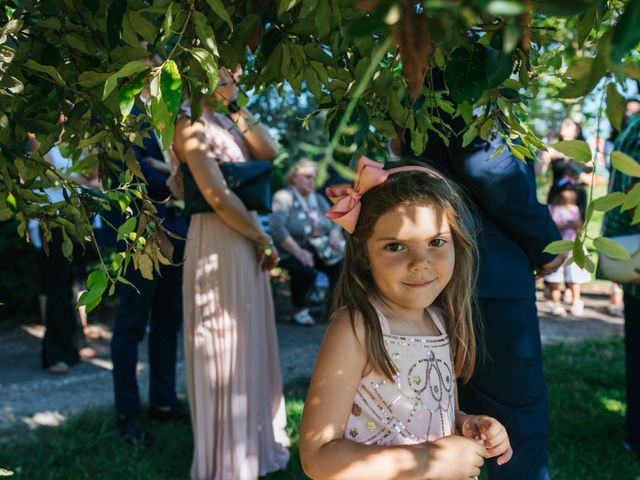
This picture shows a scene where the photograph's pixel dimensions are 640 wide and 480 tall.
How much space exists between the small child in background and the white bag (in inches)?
164

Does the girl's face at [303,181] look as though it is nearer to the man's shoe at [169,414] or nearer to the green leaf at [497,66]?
the man's shoe at [169,414]

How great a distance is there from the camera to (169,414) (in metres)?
4.39

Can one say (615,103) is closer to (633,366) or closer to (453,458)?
(453,458)

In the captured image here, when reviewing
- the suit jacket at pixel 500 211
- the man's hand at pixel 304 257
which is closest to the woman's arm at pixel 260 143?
the suit jacket at pixel 500 211

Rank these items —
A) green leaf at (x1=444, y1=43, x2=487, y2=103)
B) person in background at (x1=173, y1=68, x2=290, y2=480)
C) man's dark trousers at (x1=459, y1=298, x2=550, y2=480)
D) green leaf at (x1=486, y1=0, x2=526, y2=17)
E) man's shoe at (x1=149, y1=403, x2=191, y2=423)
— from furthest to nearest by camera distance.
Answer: man's shoe at (x1=149, y1=403, x2=191, y2=423) < person in background at (x1=173, y1=68, x2=290, y2=480) < man's dark trousers at (x1=459, y1=298, x2=550, y2=480) < green leaf at (x1=444, y1=43, x2=487, y2=103) < green leaf at (x1=486, y1=0, x2=526, y2=17)

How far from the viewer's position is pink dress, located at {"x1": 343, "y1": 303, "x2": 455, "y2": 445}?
1.86m

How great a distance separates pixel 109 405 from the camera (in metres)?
4.82

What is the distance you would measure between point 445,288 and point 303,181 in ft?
18.7

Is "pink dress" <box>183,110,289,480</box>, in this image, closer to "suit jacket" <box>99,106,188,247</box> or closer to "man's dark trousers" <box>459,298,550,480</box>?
"suit jacket" <box>99,106,188,247</box>

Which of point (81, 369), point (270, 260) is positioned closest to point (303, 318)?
point (81, 369)

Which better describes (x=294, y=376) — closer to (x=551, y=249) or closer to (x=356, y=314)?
(x=356, y=314)

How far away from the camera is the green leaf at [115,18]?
1234mm

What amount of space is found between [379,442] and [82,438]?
280 centimetres

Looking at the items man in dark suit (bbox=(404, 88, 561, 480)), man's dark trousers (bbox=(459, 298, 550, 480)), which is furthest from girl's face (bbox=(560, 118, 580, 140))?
man's dark trousers (bbox=(459, 298, 550, 480))
